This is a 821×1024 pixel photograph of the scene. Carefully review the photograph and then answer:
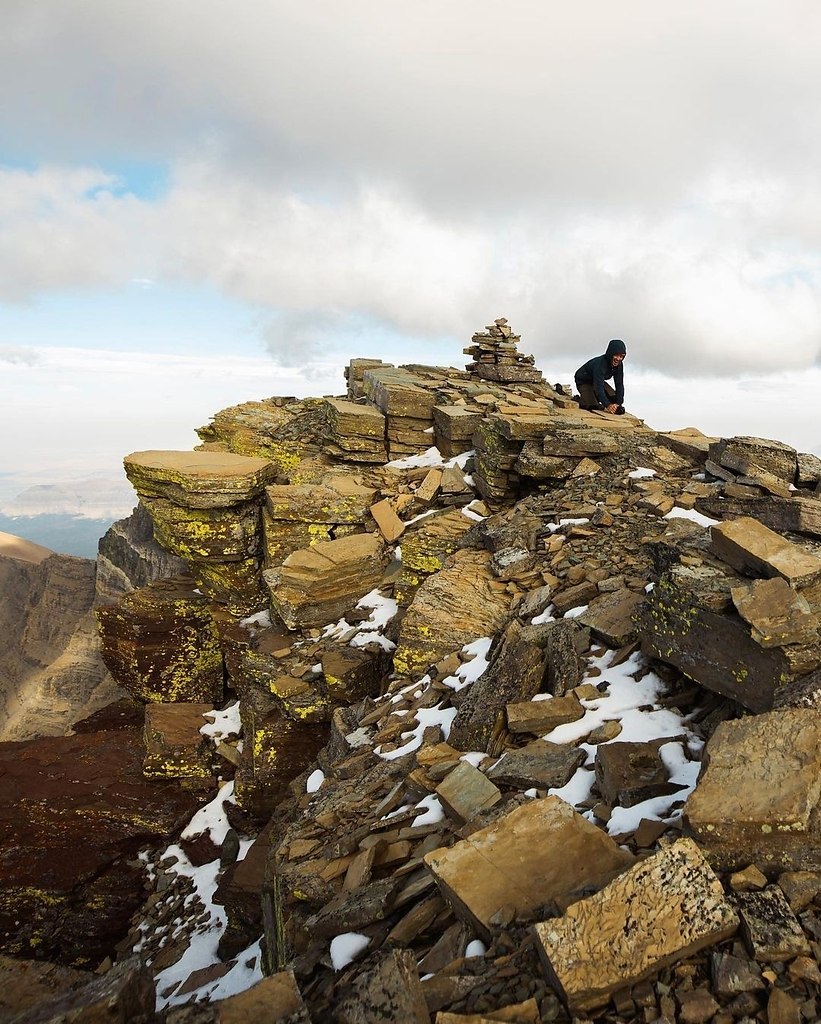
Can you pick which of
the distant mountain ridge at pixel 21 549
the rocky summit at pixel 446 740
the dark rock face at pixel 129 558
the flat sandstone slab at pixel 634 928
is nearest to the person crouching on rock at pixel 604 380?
the rocky summit at pixel 446 740

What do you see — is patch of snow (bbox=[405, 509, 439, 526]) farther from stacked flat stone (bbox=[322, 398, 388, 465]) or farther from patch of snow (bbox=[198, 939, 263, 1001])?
patch of snow (bbox=[198, 939, 263, 1001])

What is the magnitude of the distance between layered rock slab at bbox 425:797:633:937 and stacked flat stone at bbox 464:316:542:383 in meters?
22.2

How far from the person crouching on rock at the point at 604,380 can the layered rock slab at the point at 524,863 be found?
16.2 m

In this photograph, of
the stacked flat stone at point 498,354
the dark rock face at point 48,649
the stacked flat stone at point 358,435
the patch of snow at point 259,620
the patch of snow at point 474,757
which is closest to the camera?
the patch of snow at point 474,757

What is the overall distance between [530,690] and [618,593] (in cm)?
240

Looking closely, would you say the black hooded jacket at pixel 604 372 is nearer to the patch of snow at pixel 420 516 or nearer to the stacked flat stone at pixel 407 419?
the stacked flat stone at pixel 407 419

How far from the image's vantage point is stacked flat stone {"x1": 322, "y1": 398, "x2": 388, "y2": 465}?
2005cm

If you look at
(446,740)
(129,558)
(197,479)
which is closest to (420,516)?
(197,479)

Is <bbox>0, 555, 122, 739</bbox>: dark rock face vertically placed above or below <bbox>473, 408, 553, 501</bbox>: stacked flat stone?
below

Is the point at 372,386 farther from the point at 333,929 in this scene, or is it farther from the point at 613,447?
the point at 333,929

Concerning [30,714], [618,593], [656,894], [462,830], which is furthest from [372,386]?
[30,714]

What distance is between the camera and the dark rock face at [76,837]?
49.8ft

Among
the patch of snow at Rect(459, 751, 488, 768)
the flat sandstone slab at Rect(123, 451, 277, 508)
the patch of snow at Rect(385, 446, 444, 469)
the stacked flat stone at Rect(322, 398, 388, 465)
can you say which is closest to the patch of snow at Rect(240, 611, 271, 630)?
the flat sandstone slab at Rect(123, 451, 277, 508)

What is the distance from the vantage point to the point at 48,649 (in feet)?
141
